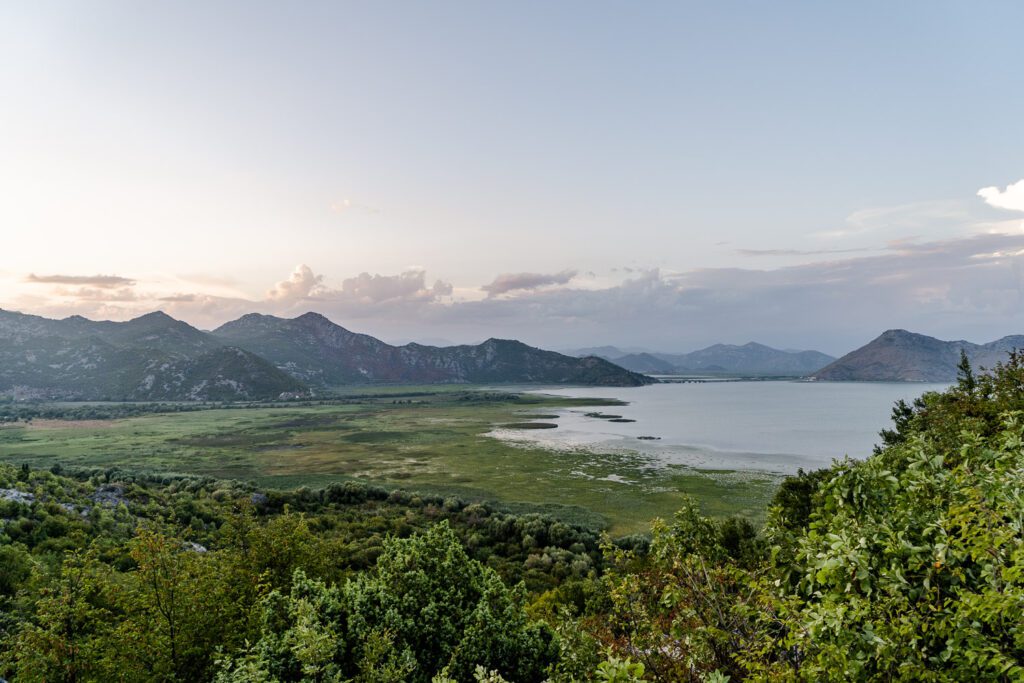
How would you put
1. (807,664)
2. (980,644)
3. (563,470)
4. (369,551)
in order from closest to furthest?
(980,644)
(807,664)
(369,551)
(563,470)

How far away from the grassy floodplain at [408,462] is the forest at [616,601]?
92.6 feet

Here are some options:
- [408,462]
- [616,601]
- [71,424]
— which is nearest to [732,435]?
[408,462]

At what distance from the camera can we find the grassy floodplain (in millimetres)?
62750

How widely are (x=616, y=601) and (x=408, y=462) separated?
273ft

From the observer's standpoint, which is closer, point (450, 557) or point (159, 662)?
point (159, 662)

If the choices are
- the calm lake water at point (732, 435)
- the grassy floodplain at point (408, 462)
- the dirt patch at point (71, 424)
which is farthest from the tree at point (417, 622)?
the dirt patch at point (71, 424)

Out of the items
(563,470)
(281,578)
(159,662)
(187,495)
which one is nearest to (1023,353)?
(281,578)

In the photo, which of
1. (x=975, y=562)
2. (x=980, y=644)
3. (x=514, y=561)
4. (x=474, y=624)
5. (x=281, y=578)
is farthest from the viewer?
(x=514, y=561)

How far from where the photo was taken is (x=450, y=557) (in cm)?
1709

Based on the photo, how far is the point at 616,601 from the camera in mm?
11383

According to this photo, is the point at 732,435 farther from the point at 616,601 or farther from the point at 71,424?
the point at 71,424

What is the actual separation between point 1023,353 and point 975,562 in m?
40.4

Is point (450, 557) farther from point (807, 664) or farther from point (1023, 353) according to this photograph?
point (1023, 353)

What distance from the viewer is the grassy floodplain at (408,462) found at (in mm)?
62750
